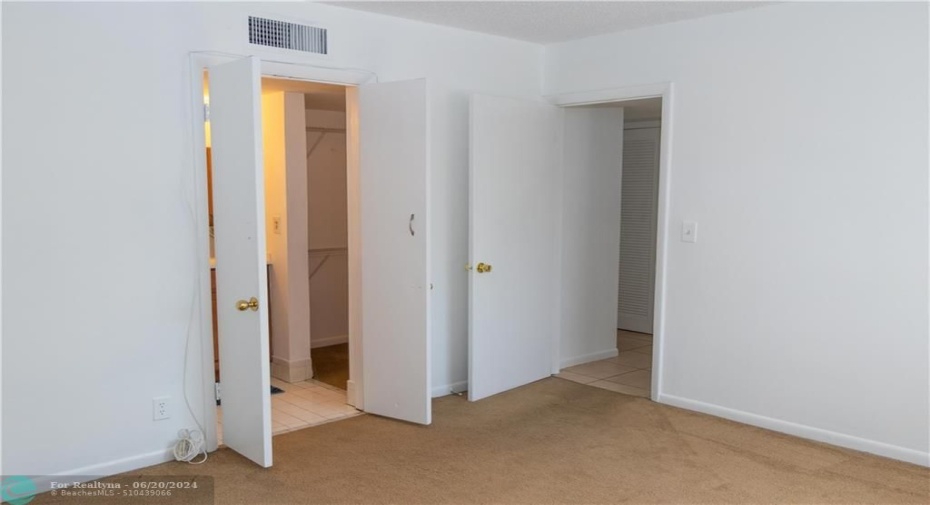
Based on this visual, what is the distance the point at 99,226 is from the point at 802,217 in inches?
133

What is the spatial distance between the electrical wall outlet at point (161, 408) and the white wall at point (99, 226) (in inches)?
1.0

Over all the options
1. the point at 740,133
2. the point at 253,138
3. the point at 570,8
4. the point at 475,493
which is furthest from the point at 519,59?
the point at 475,493

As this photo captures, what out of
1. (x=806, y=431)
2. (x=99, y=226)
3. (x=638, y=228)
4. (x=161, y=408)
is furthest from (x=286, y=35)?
(x=638, y=228)

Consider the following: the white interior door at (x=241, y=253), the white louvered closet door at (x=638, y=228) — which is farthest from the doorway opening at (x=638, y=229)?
the white interior door at (x=241, y=253)

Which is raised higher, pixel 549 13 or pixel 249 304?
pixel 549 13

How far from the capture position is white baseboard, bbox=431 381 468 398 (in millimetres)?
4487

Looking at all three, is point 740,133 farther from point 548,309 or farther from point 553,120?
point 548,309

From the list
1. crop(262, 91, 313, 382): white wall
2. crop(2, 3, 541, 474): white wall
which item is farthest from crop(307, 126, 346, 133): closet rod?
crop(2, 3, 541, 474): white wall

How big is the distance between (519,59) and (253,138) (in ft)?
7.56

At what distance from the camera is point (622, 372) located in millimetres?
5164

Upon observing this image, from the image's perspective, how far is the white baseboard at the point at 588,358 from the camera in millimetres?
5258

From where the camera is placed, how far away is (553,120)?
4855 mm

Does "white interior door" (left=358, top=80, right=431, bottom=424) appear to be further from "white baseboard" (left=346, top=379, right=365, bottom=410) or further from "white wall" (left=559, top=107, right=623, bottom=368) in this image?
"white wall" (left=559, top=107, right=623, bottom=368)

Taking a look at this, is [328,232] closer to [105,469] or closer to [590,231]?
[590,231]
